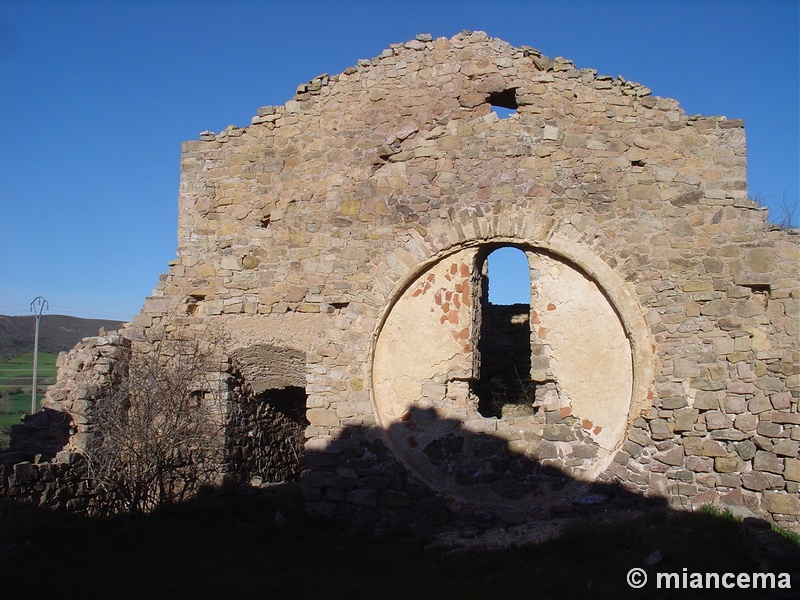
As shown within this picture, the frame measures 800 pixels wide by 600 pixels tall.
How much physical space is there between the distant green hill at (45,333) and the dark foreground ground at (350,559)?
96.9 feet

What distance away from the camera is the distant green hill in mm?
35344

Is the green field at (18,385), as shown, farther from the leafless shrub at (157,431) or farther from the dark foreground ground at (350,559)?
the dark foreground ground at (350,559)

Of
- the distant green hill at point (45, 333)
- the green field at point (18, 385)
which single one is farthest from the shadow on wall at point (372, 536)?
the distant green hill at point (45, 333)

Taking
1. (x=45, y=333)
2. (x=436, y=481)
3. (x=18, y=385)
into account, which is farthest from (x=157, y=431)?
(x=45, y=333)

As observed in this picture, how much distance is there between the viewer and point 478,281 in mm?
8148

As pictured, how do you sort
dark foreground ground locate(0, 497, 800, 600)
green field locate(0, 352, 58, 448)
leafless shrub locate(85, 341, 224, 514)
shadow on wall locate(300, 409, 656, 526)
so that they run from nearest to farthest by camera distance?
dark foreground ground locate(0, 497, 800, 600), shadow on wall locate(300, 409, 656, 526), leafless shrub locate(85, 341, 224, 514), green field locate(0, 352, 58, 448)

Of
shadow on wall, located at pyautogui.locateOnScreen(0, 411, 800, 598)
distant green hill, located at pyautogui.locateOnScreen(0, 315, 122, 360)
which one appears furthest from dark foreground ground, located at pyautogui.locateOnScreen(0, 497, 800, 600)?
distant green hill, located at pyautogui.locateOnScreen(0, 315, 122, 360)

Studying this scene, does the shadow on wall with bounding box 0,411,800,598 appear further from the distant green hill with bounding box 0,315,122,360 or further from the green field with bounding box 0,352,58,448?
the distant green hill with bounding box 0,315,122,360

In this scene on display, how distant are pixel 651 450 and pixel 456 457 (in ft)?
6.60

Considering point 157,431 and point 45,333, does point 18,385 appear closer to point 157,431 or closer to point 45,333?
point 45,333

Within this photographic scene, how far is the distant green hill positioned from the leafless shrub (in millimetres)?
28331

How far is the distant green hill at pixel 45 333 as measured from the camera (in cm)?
3534

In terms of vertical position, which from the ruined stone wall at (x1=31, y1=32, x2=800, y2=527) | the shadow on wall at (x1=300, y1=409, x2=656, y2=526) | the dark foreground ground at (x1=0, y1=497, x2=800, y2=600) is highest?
the ruined stone wall at (x1=31, y1=32, x2=800, y2=527)

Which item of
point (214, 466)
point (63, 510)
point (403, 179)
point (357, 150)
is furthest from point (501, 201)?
point (63, 510)
